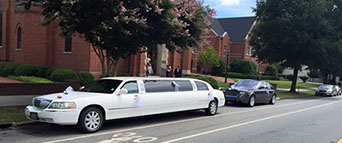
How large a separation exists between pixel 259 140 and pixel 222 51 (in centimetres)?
4708

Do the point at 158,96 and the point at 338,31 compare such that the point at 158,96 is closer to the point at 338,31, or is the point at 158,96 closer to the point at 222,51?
the point at 338,31

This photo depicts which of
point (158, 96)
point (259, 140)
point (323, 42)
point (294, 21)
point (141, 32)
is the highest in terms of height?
point (294, 21)

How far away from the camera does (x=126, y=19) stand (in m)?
8.81

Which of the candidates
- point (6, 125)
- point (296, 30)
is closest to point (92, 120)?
point (6, 125)

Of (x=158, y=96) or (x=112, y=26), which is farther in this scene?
(x=112, y=26)

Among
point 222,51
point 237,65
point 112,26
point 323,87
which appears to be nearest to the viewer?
point 112,26

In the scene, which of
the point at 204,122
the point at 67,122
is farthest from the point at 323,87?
the point at 67,122

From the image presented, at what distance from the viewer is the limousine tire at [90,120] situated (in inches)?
268

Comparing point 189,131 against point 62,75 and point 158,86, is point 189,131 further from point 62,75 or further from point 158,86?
point 62,75

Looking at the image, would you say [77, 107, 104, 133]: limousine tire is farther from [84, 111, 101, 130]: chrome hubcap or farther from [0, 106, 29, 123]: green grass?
[0, 106, 29, 123]: green grass

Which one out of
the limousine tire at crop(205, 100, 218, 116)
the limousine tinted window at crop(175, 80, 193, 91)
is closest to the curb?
the limousine tinted window at crop(175, 80, 193, 91)

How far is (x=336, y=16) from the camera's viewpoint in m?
25.6

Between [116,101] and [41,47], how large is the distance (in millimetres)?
18566

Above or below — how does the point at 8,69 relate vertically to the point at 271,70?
below
